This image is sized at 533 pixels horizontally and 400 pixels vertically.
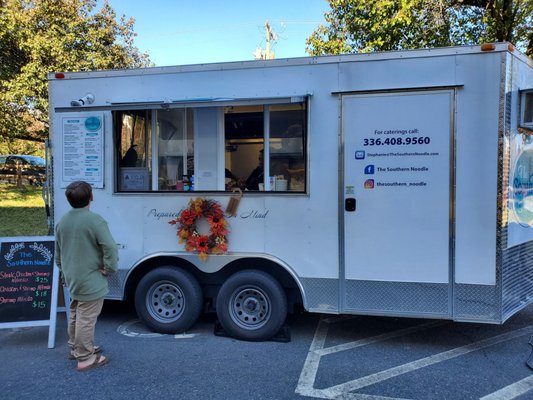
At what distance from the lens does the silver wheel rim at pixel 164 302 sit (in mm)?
4766

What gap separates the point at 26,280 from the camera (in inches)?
183

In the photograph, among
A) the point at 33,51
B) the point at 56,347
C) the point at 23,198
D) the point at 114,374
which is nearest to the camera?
the point at 114,374

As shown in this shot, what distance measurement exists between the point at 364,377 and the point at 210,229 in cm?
200

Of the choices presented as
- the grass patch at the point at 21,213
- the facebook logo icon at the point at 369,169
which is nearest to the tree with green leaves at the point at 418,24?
the facebook logo icon at the point at 369,169

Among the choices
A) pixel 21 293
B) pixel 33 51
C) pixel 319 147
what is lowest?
pixel 21 293

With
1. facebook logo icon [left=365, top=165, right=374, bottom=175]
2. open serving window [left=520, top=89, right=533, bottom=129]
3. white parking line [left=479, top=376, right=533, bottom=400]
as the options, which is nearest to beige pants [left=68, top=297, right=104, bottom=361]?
facebook logo icon [left=365, top=165, right=374, bottom=175]

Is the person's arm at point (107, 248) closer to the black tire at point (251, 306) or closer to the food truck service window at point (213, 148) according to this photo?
the food truck service window at point (213, 148)

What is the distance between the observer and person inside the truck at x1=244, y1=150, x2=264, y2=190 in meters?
4.65

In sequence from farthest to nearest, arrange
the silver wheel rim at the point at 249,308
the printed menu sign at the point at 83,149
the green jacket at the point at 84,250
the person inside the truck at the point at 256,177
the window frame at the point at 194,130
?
the printed menu sign at the point at 83,149
the person inside the truck at the point at 256,177
the silver wheel rim at the point at 249,308
the window frame at the point at 194,130
the green jacket at the point at 84,250

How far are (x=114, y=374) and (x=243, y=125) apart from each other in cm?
268

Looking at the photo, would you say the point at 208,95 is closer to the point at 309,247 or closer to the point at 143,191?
the point at 143,191

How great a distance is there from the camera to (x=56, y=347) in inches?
179

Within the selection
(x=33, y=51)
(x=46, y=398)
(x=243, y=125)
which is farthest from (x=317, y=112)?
(x=33, y=51)

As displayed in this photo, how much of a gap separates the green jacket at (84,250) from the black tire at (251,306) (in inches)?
48.0
